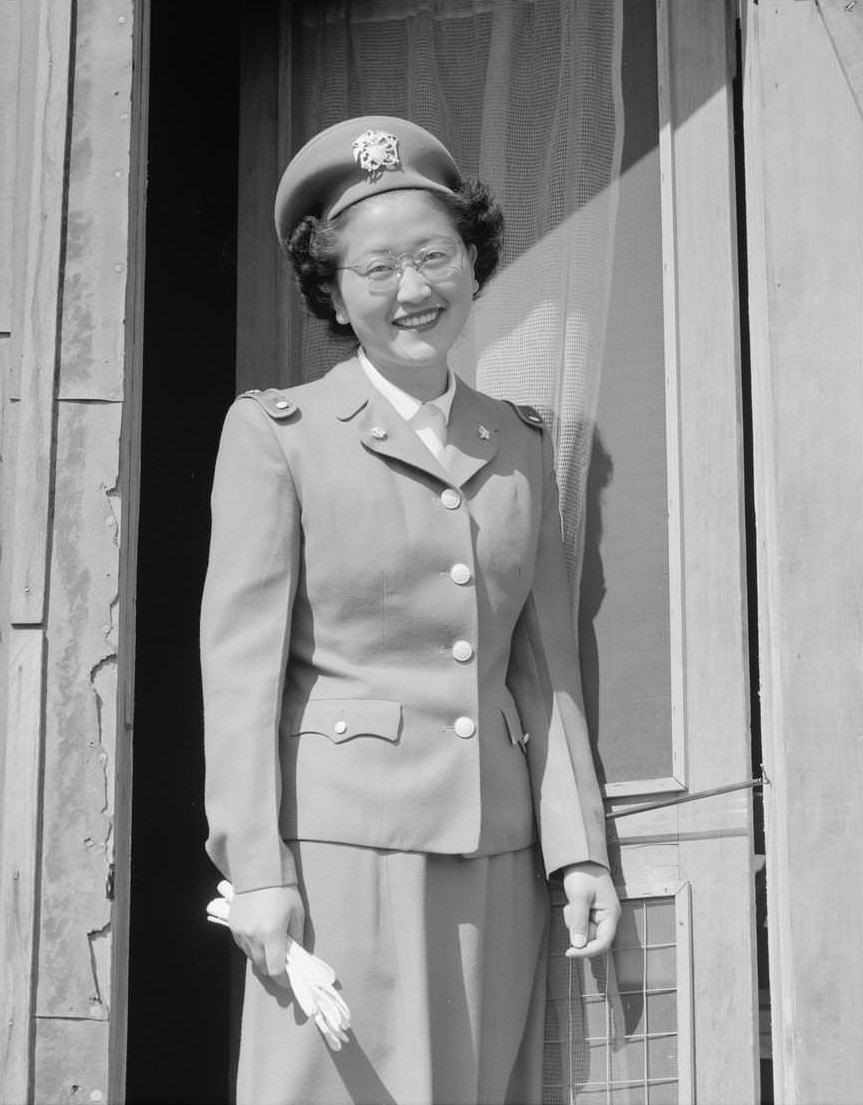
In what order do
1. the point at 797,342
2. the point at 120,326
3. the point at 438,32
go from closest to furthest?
1. the point at 797,342
2. the point at 120,326
3. the point at 438,32

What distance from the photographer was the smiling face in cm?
319

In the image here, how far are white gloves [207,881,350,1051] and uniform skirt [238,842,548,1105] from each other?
0.19 ft

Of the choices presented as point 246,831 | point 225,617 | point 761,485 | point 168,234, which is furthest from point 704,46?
point 246,831

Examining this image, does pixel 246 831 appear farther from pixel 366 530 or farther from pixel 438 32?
pixel 438 32

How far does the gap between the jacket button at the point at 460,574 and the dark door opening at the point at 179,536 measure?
1.01 meters

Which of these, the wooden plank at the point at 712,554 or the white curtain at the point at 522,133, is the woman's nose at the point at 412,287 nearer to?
the white curtain at the point at 522,133

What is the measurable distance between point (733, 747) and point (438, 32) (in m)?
1.63

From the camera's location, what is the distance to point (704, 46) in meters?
3.63

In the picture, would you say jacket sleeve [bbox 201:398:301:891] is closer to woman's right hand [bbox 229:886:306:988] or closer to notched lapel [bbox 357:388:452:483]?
woman's right hand [bbox 229:886:306:988]

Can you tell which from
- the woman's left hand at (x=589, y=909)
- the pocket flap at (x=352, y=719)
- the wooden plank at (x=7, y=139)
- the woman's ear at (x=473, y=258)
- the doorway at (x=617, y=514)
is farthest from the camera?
the wooden plank at (x=7, y=139)

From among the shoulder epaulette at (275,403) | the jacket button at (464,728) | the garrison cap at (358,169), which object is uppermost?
the garrison cap at (358,169)

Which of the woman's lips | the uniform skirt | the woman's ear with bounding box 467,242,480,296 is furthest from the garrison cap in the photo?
the uniform skirt

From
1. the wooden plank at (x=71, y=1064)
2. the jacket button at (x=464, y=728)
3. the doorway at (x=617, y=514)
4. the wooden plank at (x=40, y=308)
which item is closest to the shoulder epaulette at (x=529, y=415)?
the doorway at (x=617, y=514)

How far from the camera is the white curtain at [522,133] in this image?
3.55 meters
